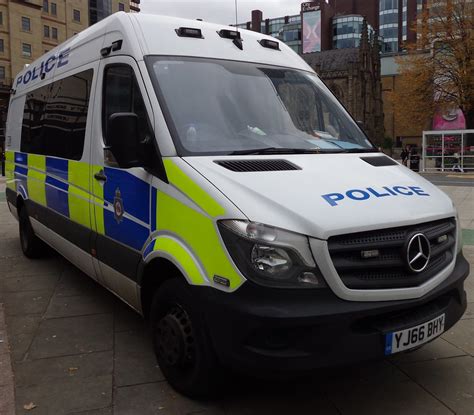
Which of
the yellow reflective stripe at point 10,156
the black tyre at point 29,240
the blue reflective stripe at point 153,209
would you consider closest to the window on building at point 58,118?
the yellow reflective stripe at point 10,156

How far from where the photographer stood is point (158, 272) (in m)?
3.44

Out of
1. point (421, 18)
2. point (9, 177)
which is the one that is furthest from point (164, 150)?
point (421, 18)

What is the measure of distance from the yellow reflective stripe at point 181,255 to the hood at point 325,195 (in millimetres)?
454

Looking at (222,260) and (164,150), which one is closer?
(222,260)

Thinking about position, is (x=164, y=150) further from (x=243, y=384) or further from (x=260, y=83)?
(x=243, y=384)

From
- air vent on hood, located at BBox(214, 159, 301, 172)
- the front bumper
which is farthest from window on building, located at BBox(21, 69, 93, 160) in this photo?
the front bumper

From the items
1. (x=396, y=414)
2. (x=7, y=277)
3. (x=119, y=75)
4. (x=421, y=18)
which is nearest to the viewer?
→ (x=396, y=414)

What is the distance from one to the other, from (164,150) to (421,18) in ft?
111

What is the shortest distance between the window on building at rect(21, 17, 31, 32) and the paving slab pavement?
7213cm

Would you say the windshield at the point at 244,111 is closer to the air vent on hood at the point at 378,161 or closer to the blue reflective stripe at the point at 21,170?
the air vent on hood at the point at 378,161

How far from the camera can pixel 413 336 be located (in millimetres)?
2898

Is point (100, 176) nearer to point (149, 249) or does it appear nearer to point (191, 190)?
point (149, 249)

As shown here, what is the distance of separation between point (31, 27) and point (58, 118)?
7188 cm

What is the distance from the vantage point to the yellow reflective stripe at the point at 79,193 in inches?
175
